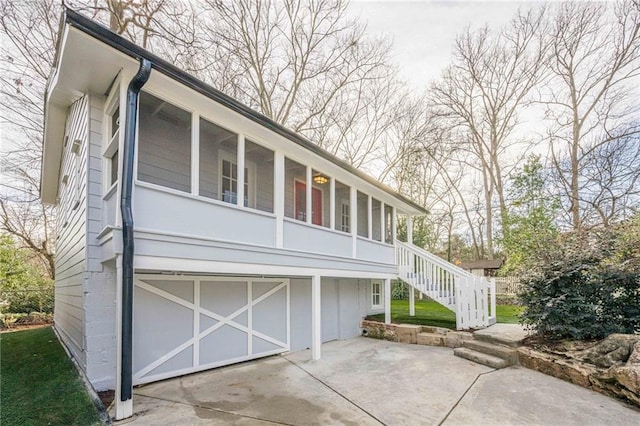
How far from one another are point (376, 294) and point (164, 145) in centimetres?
853

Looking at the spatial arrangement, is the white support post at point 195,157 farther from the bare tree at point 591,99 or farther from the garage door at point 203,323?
the bare tree at point 591,99

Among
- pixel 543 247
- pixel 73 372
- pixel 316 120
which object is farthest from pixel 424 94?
pixel 73 372

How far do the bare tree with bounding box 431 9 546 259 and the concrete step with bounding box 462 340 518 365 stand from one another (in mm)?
13866

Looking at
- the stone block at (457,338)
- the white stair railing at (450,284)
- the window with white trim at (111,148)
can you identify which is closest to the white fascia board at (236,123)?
the window with white trim at (111,148)

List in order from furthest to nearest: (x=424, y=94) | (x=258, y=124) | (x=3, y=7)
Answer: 1. (x=424, y=94)
2. (x=3, y=7)
3. (x=258, y=124)

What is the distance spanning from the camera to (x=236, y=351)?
6191mm

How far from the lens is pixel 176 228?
437 centimetres

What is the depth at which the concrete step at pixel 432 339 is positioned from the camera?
7438 millimetres

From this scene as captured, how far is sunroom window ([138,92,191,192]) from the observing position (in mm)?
5336

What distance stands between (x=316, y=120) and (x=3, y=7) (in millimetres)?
11840

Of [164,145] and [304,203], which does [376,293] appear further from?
[164,145]

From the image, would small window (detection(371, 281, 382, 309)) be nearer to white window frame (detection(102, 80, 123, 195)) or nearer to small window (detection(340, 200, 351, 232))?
small window (detection(340, 200, 351, 232))

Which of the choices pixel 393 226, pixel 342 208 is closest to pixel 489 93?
pixel 393 226

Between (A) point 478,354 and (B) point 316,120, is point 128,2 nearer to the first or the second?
(B) point 316,120
